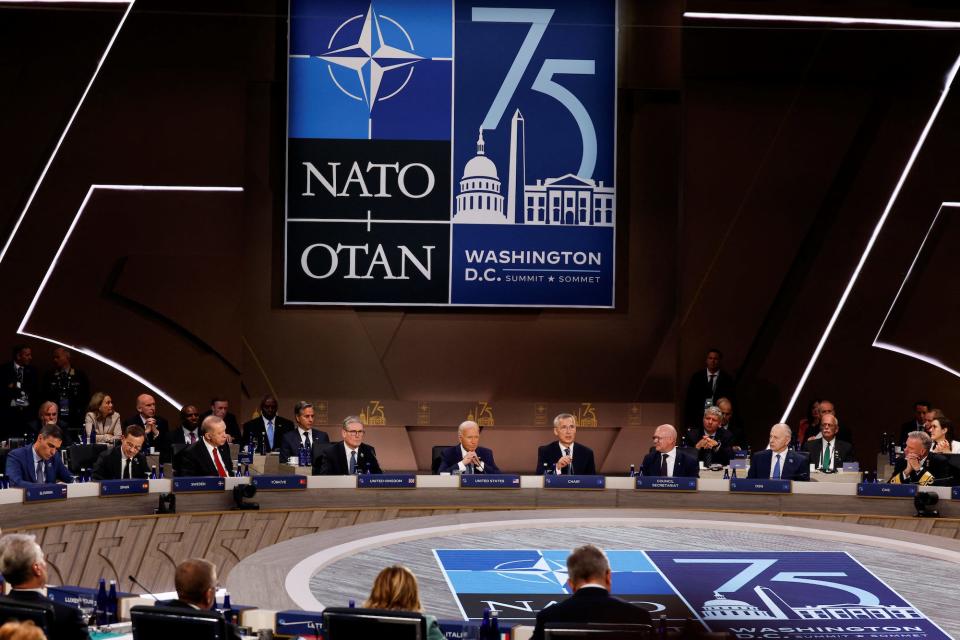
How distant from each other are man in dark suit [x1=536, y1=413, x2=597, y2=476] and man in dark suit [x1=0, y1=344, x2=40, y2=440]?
217 inches

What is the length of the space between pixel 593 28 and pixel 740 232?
262 cm

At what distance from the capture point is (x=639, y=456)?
41.8 feet

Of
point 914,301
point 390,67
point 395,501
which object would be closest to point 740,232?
point 914,301

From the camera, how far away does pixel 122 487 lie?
→ 280 inches

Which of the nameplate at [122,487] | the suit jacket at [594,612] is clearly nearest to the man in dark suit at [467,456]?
the nameplate at [122,487]

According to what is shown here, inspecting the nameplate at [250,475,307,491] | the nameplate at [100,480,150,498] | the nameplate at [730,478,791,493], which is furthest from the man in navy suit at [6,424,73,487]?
the nameplate at [730,478,791,493]

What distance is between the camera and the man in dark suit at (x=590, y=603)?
3.88 m

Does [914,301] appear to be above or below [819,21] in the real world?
below

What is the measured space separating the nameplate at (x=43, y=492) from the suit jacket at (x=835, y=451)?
19.3 ft

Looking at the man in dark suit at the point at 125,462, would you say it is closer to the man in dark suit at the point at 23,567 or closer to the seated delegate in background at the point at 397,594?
the man in dark suit at the point at 23,567

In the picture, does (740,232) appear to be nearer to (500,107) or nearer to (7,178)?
(500,107)

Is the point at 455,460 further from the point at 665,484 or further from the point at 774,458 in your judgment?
the point at 774,458

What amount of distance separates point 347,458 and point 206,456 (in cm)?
101

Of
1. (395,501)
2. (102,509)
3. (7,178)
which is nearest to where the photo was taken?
(102,509)
